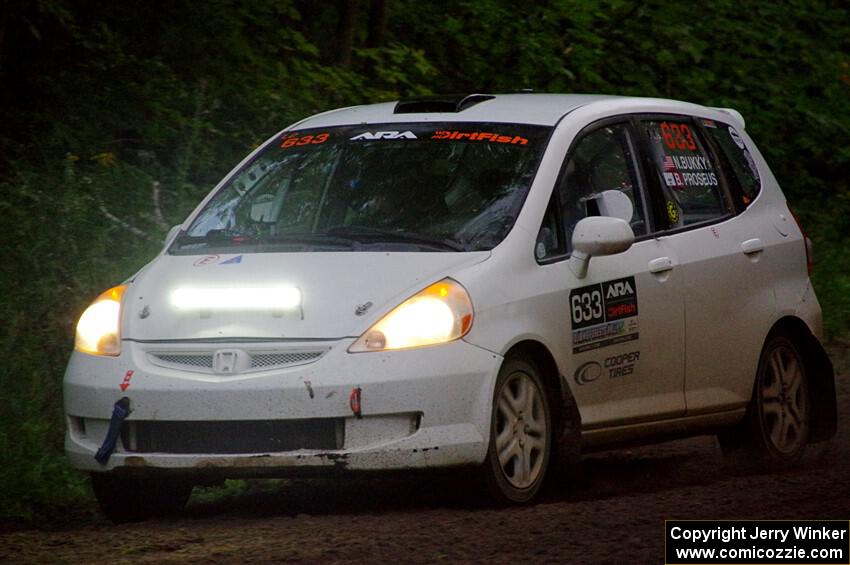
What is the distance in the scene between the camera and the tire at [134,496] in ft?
23.2

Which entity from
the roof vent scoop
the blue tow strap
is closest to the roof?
the roof vent scoop

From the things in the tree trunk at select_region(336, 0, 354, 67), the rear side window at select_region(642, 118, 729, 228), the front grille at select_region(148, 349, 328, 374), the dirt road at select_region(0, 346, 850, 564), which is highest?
the tree trunk at select_region(336, 0, 354, 67)

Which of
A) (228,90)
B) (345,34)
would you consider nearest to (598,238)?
(228,90)

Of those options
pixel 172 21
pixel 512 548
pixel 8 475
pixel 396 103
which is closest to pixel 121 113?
pixel 172 21

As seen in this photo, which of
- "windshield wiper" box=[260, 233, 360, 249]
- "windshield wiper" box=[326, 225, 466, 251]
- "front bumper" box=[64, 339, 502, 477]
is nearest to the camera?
"front bumper" box=[64, 339, 502, 477]

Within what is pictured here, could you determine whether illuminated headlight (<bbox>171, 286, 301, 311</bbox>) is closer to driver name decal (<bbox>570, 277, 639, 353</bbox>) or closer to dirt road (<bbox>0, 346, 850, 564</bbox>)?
dirt road (<bbox>0, 346, 850, 564</bbox>)

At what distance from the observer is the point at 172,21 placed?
13.2 meters

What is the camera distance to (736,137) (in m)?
9.27

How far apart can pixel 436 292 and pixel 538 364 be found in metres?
0.70

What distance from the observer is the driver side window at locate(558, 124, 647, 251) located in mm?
7727

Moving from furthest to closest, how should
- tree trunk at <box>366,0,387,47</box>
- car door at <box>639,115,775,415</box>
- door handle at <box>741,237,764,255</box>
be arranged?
1. tree trunk at <box>366,0,387,47</box>
2. door handle at <box>741,237,764,255</box>
3. car door at <box>639,115,775,415</box>

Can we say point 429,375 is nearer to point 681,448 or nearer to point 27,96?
point 681,448

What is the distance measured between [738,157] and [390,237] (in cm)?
257

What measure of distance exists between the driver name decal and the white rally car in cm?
1
